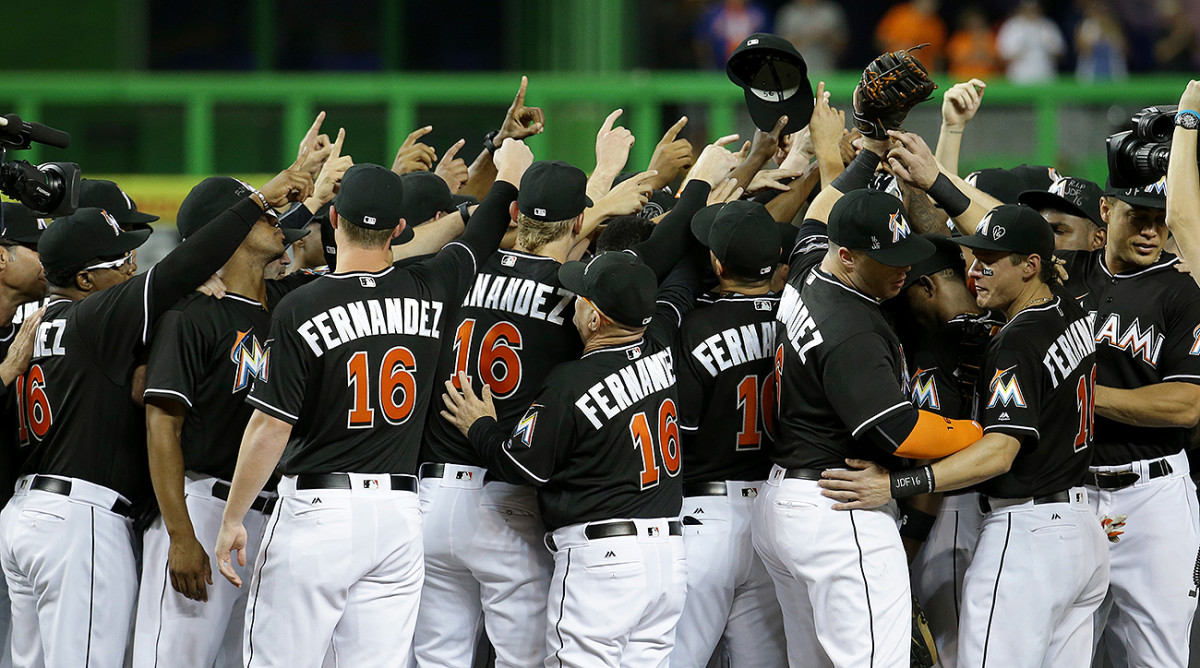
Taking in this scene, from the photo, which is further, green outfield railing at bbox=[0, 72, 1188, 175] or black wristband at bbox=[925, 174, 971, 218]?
green outfield railing at bbox=[0, 72, 1188, 175]

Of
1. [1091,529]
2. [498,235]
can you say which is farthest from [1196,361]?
[498,235]

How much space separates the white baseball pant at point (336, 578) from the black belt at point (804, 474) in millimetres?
1361

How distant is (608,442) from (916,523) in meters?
1.55

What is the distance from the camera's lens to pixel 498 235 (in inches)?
191

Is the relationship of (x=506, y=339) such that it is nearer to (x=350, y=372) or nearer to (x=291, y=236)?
(x=350, y=372)

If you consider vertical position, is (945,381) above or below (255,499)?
above

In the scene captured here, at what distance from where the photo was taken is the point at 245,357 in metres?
4.75

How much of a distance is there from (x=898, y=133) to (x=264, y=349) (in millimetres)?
2593

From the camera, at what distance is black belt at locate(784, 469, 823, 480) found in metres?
4.48

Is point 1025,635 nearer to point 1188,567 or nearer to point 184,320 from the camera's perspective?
point 1188,567

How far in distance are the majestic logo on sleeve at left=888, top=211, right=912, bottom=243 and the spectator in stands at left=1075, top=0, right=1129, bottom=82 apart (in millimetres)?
9040

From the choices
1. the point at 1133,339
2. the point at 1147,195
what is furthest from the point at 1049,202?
the point at 1133,339

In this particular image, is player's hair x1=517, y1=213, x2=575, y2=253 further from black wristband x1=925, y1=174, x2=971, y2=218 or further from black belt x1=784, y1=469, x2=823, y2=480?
black wristband x1=925, y1=174, x2=971, y2=218

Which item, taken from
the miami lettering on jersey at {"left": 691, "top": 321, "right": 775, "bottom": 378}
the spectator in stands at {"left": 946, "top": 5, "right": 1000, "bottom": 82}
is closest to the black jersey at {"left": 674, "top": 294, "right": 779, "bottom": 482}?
the miami lettering on jersey at {"left": 691, "top": 321, "right": 775, "bottom": 378}
